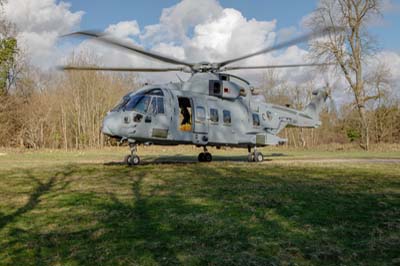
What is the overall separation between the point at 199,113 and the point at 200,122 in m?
0.35

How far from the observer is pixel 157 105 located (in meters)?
14.4

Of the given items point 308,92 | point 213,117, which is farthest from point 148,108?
point 308,92

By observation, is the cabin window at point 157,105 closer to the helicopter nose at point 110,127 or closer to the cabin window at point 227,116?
the helicopter nose at point 110,127

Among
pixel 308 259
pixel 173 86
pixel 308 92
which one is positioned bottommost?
pixel 308 259

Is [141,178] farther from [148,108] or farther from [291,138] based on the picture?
[291,138]

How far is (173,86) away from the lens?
15.8m

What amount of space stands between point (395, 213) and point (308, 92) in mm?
44189

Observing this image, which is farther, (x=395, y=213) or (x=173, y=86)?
(x=173, y=86)

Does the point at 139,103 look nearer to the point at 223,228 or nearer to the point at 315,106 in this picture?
the point at 223,228

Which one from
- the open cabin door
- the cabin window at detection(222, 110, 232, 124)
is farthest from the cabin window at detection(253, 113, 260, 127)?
the open cabin door

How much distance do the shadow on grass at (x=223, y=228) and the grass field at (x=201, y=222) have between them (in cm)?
1

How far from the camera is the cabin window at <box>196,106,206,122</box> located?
15.7 meters

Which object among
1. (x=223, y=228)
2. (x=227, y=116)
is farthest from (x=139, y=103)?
(x=223, y=228)

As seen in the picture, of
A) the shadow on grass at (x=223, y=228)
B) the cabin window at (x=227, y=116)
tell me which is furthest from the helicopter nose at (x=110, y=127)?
the shadow on grass at (x=223, y=228)
